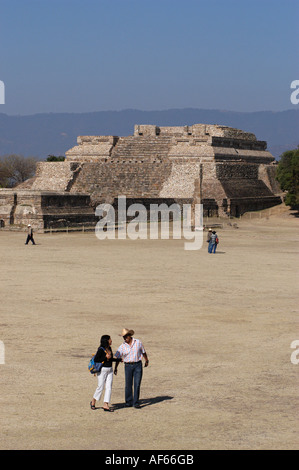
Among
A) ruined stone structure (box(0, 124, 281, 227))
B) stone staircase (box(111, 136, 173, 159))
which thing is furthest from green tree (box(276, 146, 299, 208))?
stone staircase (box(111, 136, 173, 159))

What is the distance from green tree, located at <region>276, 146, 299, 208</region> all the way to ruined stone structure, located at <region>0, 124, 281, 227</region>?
10.3 ft

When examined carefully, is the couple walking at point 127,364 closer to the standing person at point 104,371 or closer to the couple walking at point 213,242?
the standing person at point 104,371

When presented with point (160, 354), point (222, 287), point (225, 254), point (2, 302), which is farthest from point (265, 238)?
point (160, 354)

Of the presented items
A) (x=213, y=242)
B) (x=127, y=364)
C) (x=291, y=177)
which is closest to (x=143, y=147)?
(x=291, y=177)

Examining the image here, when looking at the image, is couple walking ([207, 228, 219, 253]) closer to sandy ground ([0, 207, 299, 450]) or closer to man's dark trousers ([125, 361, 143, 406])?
sandy ground ([0, 207, 299, 450])

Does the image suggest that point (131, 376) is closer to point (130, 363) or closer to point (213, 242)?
point (130, 363)

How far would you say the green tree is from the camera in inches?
2254

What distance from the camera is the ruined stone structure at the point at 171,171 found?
58.7m

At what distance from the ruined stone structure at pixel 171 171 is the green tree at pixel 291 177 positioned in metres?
3.13

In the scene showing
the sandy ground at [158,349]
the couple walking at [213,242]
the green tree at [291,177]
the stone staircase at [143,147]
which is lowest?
the sandy ground at [158,349]

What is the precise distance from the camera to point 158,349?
48.2 ft

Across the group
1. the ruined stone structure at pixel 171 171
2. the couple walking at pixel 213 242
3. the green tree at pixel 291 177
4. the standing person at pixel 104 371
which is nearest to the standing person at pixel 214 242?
the couple walking at pixel 213 242

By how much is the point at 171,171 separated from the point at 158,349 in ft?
154
